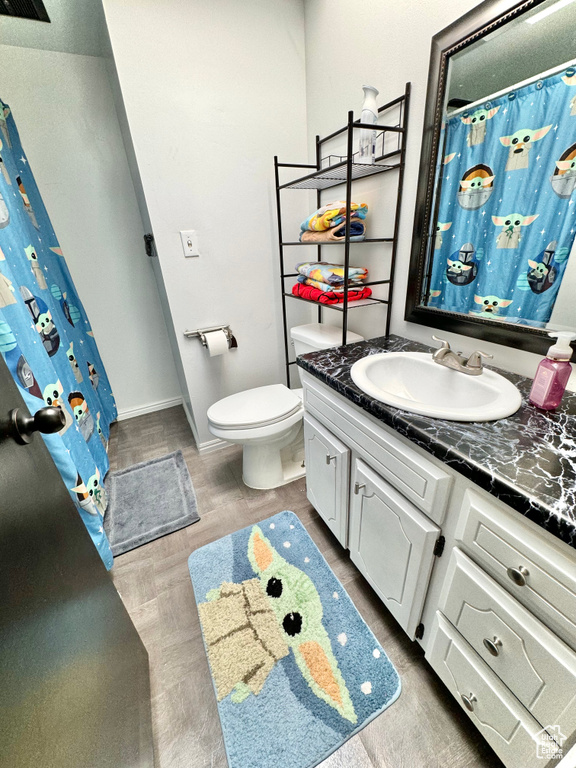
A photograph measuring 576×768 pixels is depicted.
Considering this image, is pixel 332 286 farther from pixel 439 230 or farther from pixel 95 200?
pixel 95 200

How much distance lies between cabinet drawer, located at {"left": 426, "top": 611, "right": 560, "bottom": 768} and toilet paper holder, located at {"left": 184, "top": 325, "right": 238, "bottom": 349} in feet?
5.01

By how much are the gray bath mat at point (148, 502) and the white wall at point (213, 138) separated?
1.29ft

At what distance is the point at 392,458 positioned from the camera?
824 mm

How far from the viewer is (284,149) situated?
167 centimetres

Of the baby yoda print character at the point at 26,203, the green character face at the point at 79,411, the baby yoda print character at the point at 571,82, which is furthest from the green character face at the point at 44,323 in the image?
the baby yoda print character at the point at 571,82

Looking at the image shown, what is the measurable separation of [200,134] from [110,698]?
6.79 ft

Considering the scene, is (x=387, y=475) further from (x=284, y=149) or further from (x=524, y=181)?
(x=284, y=149)

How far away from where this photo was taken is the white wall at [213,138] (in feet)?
4.35

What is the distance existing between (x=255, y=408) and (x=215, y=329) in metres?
0.58

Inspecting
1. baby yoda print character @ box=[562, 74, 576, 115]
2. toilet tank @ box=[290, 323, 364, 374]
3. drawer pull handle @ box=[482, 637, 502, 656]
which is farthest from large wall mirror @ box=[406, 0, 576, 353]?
drawer pull handle @ box=[482, 637, 502, 656]

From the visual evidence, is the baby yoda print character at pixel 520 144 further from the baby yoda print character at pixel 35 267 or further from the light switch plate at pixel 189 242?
the baby yoda print character at pixel 35 267

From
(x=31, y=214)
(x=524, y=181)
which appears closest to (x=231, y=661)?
(x=524, y=181)

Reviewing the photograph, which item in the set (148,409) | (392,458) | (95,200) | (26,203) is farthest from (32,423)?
(148,409)

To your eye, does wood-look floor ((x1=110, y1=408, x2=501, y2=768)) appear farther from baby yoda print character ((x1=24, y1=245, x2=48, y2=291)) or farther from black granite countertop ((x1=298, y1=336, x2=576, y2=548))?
baby yoda print character ((x1=24, y1=245, x2=48, y2=291))
